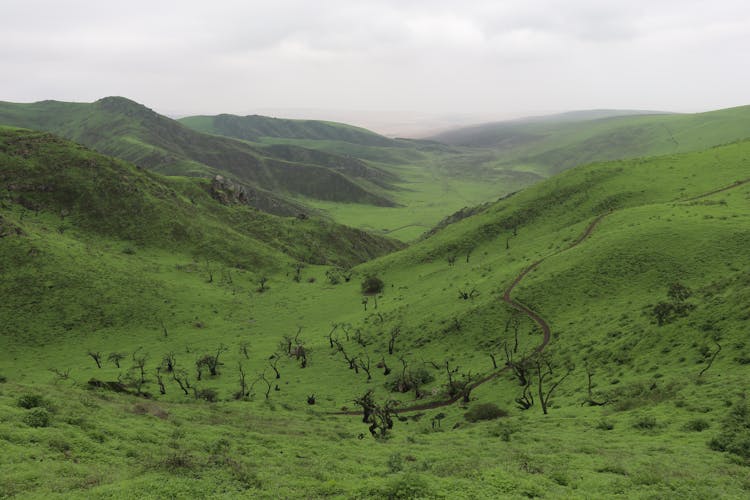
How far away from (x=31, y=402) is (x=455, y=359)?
155 feet

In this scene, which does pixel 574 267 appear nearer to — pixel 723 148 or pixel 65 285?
pixel 723 148

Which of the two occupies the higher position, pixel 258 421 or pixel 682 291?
pixel 682 291

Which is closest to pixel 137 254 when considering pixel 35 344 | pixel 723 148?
pixel 35 344

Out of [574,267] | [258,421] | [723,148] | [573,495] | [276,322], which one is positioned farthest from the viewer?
[723,148]

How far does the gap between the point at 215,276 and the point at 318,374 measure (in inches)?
2534

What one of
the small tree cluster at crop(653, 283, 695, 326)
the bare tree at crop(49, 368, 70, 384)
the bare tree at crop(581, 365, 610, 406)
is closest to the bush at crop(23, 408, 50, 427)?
the bare tree at crop(49, 368, 70, 384)

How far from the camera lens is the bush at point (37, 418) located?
2362cm

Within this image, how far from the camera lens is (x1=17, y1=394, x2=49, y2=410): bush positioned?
87.2 feet

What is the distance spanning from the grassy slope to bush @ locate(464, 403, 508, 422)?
4.58 ft

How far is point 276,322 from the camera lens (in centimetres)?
9106

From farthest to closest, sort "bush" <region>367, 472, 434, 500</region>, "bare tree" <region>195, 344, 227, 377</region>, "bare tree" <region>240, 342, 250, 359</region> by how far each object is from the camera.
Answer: "bare tree" <region>240, 342, 250, 359</region>
"bare tree" <region>195, 344, 227, 377</region>
"bush" <region>367, 472, 434, 500</region>

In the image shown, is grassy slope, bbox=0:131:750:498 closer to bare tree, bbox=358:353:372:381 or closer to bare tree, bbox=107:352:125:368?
bare tree, bbox=358:353:372:381

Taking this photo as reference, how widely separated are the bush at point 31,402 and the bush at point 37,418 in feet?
7.81

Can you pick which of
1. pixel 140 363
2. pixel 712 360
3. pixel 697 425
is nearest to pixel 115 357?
pixel 140 363
